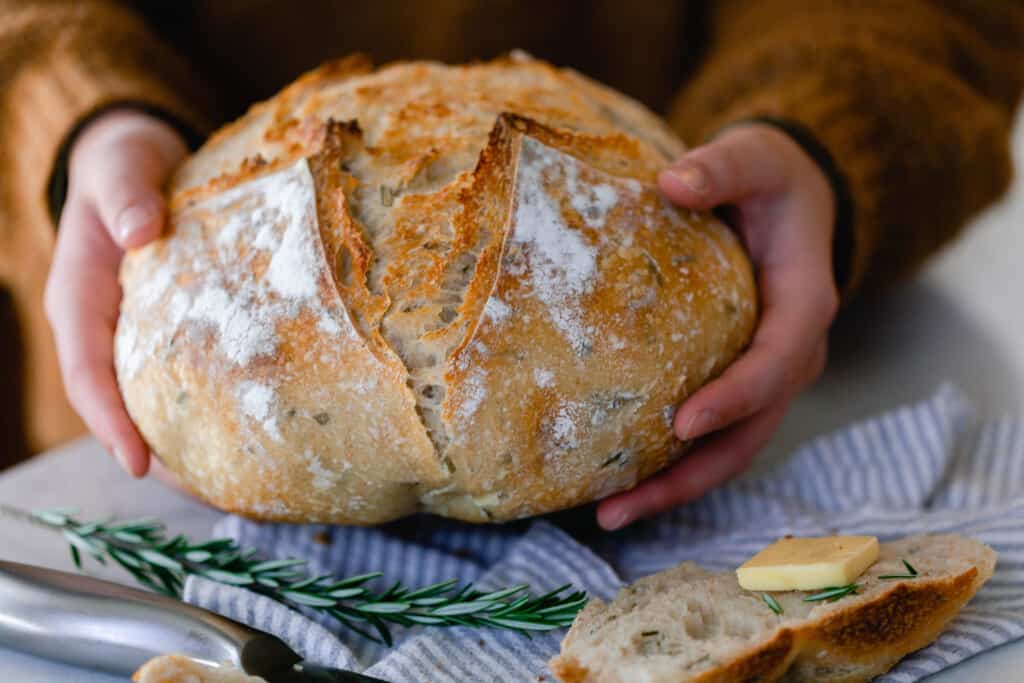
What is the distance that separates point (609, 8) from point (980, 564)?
134 centimetres

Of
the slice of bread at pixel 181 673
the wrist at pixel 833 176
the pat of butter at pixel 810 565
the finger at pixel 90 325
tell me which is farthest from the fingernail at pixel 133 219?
the wrist at pixel 833 176

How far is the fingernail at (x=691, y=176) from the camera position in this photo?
101 centimetres

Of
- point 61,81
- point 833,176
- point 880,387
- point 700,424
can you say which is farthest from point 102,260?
point 880,387

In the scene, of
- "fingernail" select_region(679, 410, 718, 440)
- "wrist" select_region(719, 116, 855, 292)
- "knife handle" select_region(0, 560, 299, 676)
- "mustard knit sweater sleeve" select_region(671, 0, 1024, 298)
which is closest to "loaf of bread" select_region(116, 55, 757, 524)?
"fingernail" select_region(679, 410, 718, 440)

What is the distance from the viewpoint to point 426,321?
91 cm

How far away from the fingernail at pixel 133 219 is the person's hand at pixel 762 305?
0.57 metres

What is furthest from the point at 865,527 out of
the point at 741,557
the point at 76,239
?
the point at 76,239

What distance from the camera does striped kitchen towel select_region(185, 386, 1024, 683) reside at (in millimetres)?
876

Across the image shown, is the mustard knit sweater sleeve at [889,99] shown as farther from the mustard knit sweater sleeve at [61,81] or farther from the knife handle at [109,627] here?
the knife handle at [109,627]

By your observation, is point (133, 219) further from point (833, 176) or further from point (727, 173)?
point (833, 176)

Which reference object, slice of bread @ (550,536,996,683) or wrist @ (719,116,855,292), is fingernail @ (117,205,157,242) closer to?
slice of bread @ (550,536,996,683)

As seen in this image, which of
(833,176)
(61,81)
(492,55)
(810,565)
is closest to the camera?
(810,565)

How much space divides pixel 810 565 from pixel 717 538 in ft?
0.89

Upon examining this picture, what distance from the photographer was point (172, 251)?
40.7 inches
